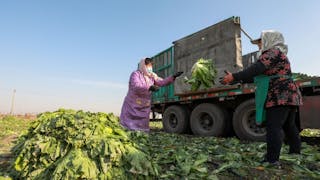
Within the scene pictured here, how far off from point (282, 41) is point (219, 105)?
403 centimetres

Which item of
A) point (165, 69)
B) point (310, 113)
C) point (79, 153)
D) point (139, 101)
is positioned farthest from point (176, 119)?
point (79, 153)

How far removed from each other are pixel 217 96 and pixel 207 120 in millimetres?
951

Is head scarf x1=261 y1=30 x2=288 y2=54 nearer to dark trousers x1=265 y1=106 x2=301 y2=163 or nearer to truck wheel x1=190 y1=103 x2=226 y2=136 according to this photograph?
dark trousers x1=265 y1=106 x2=301 y2=163

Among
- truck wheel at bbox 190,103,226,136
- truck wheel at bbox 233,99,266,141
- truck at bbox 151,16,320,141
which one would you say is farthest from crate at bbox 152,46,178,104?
truck wheel at bbox 233,99,266,141

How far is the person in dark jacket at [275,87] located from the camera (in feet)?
11.6

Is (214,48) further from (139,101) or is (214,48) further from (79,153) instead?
(79,153)

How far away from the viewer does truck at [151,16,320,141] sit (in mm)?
5881

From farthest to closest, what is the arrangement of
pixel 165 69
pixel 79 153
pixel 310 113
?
pixel 165 69, pixel 310 113, pixel 79 153

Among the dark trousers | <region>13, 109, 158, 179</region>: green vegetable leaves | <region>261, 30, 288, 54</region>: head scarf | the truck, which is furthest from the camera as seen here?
the truck

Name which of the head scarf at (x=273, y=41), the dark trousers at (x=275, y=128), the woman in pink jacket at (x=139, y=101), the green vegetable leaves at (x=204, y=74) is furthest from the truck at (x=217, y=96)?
the woman in pink jacket at (x=139, y=101)

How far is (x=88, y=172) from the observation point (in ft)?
8.75

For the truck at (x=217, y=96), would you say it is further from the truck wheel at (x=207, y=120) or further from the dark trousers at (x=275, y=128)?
the dark trousers at (x=275, y=128)

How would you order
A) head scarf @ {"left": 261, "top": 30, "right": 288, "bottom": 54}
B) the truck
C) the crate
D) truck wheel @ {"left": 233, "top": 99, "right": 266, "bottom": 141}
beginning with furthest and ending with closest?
1. the crate
2. truck wheel @ {"left": 233, "top": 99, "right": 266, "bottom": 141}
3. the truck
4. head scarf @ {"left": 261, "top": 30, "right": 288, "bottom": 54}

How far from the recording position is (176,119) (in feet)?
30.9
